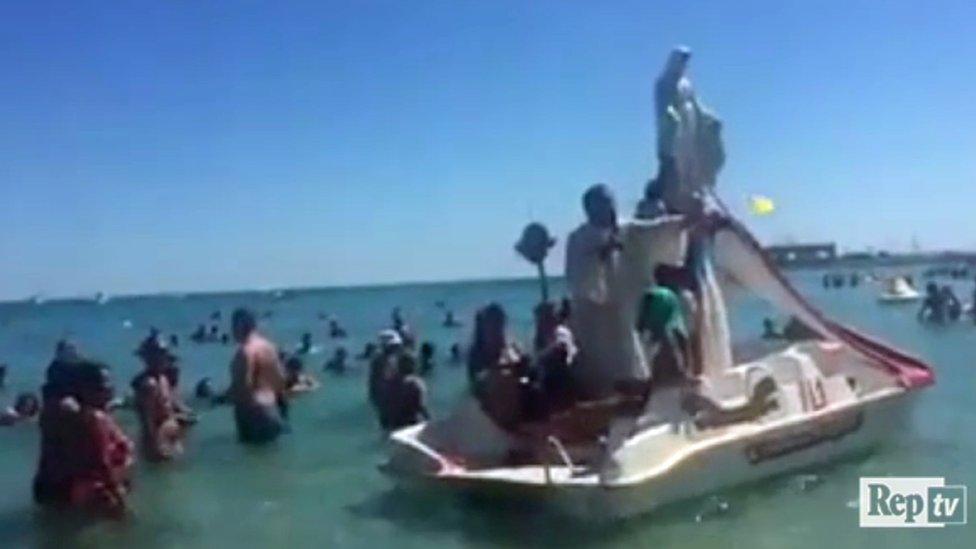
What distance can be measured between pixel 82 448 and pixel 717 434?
6.35 metres

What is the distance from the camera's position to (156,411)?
61.1 ft

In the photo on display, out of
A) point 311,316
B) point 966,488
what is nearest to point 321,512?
point 966,488

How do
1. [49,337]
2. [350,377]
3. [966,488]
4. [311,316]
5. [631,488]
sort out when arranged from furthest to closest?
[311,316], [49,337], [350,377], [966,488], [631,488]

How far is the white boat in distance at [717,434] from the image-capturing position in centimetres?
1261

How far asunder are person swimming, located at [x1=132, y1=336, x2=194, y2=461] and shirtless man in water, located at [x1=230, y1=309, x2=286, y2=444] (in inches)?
36.6

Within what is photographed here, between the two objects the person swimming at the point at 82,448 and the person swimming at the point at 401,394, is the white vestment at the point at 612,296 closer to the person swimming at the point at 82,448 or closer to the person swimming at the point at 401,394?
the person swimming at the point at 82,448

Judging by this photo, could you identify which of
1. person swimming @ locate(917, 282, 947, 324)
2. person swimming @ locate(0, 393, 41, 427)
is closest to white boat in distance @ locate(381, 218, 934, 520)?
person swimming @ locate(0, 393, 41, 427)

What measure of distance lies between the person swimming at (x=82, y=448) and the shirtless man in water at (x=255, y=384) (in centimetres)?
427

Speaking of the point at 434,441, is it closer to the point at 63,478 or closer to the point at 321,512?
the point at 321,512

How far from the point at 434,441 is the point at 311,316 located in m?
86.3

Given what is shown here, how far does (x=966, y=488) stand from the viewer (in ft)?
46.6

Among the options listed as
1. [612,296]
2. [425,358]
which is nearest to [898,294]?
[425,358]

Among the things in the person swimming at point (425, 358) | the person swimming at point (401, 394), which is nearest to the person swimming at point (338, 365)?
the person swimming at point (425, 358)

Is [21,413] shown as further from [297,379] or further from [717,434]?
[717,434]
